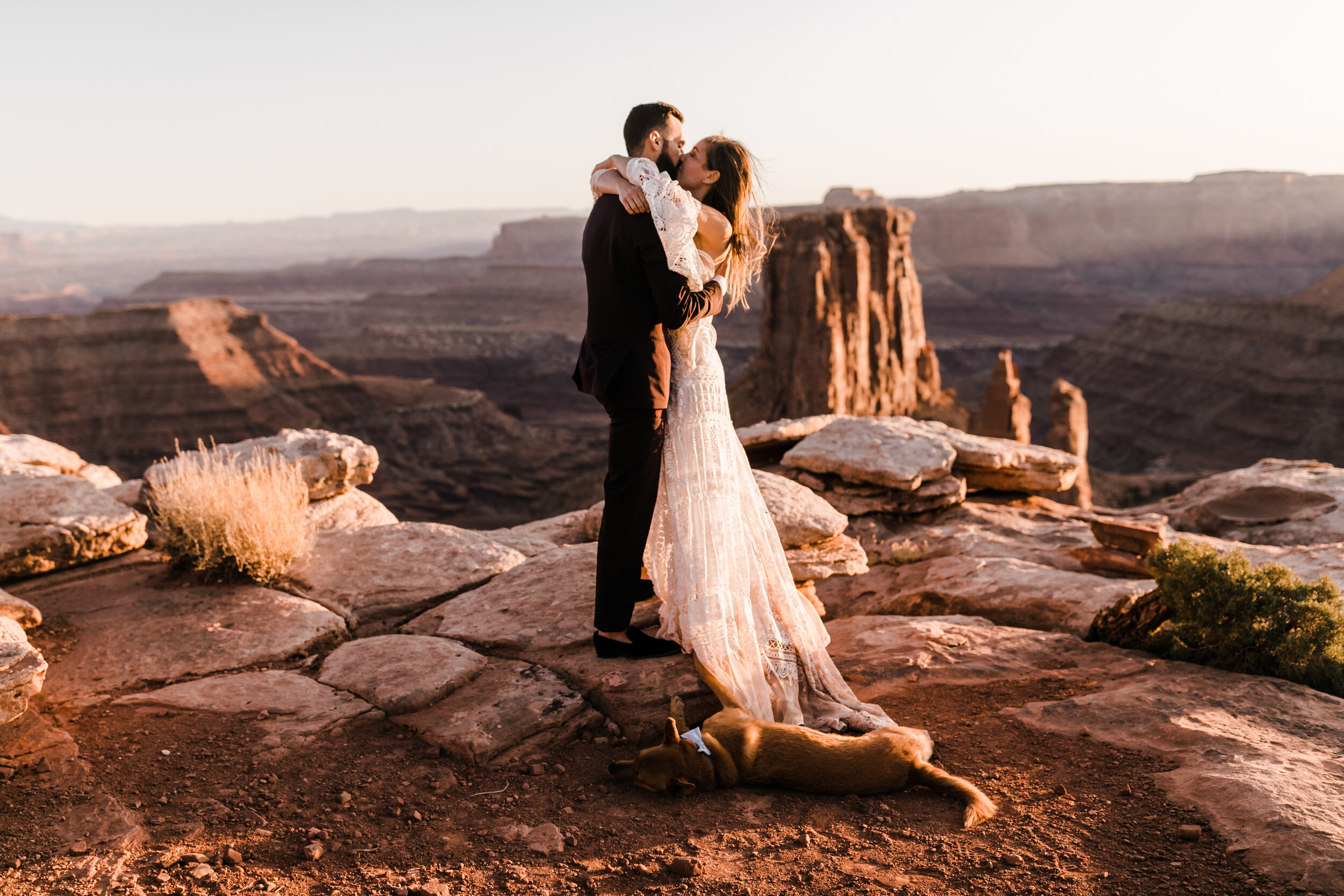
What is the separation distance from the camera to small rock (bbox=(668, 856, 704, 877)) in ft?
8.44

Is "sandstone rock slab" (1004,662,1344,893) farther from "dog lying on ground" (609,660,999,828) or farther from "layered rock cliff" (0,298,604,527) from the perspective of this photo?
"layered rock cliff" (0,298,604,527)

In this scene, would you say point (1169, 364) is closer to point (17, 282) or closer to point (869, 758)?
point (869, 758)

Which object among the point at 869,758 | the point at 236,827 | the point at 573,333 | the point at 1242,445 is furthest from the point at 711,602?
the point at 573,333

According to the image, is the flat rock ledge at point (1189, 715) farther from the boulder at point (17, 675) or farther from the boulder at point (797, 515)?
the boulder at point (17, 675)

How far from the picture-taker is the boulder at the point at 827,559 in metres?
4.89

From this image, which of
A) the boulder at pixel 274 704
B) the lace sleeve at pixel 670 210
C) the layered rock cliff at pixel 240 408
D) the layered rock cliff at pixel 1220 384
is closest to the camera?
the lace sleeve at pixel 670 210

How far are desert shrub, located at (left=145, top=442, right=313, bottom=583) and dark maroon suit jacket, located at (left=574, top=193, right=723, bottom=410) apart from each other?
7.85ft

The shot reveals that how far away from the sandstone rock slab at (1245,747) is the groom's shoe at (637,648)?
149 cm

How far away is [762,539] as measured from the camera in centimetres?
376

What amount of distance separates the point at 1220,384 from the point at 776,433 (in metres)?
58.0

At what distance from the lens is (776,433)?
8797 millimetres

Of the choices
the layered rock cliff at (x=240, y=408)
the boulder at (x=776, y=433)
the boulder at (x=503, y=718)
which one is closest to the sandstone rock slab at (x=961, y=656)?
the boulder at (x=503, y=718)

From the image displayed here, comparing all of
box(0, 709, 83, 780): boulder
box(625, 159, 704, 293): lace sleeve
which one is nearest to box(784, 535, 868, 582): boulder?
box(625, 159, 704, 293): lace sleeve

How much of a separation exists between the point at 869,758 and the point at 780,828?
44 cm
